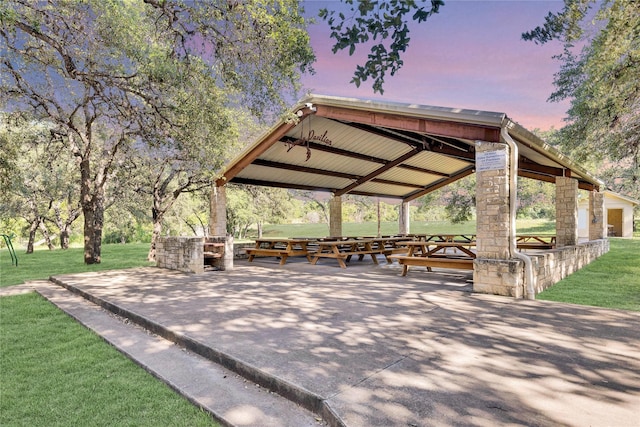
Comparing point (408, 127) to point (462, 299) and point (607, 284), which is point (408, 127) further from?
point (607, 284)

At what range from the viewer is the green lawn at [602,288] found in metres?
4.80

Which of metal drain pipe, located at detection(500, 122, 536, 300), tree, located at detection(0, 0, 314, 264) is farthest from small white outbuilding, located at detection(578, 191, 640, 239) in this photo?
tree, located at detection(0, 0, 314, 264)

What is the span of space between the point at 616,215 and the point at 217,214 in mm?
25296

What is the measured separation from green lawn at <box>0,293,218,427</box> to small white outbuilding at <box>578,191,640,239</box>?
22.2 metres

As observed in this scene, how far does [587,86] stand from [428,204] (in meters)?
12.0

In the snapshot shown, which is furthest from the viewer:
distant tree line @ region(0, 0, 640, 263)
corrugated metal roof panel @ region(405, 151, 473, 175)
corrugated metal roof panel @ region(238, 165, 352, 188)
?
corrugated metal roof panel @ region(405, 151, 473, 175)

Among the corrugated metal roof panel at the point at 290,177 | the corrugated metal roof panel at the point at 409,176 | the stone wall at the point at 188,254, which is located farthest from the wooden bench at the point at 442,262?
the corrugated metal roof panel at the point at 409,176

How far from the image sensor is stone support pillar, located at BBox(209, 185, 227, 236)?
1032cm

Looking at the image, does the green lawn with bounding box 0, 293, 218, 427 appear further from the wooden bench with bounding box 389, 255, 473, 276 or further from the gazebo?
the wooden bench with bounding box 389, 255, 473, 276

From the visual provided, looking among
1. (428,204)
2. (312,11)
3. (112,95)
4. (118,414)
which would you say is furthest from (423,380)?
(428,204)

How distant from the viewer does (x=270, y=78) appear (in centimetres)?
522

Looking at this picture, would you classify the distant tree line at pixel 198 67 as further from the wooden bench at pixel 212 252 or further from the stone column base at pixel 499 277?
the stone column base at pixel 499 277

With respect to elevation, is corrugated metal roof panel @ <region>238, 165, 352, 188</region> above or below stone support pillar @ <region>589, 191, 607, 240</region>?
above

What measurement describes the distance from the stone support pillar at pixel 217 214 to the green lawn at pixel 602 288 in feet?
27.7
